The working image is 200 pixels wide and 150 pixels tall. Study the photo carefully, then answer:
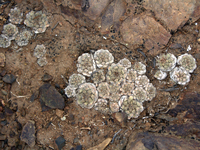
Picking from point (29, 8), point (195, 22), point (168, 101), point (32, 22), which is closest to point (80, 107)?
point (168, 101)

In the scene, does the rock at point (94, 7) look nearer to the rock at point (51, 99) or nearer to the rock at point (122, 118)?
the rock at point (51, 99)

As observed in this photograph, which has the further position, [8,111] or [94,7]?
[8,111]

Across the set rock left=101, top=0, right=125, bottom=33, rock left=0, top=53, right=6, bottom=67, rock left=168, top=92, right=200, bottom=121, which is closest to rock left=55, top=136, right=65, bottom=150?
rock left=0, top=53, right=6, bottom=67

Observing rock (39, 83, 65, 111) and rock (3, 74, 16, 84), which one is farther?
rock (3, 74, 16, 84)

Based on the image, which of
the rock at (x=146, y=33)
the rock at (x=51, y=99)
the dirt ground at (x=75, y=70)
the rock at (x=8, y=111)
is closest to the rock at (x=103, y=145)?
the dirt ground at (x=75, y=70)

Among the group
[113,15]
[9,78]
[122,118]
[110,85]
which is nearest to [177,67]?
[110,85]

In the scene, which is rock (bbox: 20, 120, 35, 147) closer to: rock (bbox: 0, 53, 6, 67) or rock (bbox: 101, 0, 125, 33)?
rock (bbox: 0, 53, 6, 67)

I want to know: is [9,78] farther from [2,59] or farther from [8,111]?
[8,111]
